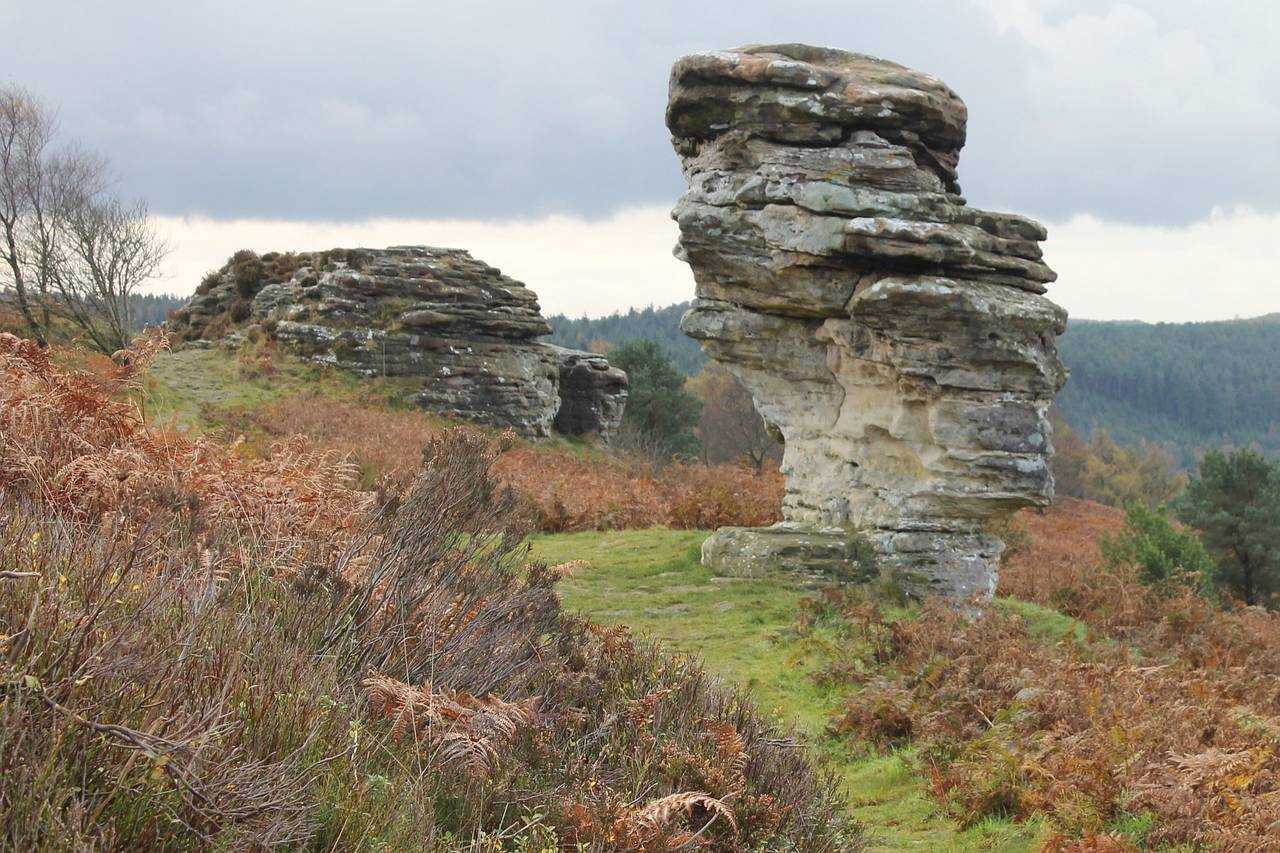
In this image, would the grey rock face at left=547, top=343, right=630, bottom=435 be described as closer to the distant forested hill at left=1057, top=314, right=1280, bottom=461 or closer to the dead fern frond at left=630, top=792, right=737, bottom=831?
the dead fern frond at left=630, top=792, right=737, bottom=831

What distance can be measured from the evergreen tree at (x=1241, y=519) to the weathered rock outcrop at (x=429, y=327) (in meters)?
17.8

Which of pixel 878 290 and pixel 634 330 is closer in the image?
pixel 878 290

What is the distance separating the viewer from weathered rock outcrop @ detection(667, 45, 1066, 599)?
37.7 ft

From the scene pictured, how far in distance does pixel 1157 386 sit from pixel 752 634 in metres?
172

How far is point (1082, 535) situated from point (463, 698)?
32.3 m

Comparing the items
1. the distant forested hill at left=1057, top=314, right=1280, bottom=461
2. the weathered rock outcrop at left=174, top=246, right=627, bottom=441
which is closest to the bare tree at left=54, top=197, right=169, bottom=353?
the weathered rock outcrop at left=174, top=246, right=627, bottom=441

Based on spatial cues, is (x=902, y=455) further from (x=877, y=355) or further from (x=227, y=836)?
(x=227, y=836)

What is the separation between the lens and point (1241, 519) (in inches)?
969

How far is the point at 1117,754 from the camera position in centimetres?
592

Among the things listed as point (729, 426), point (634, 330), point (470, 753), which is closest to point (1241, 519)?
point (470, 753)

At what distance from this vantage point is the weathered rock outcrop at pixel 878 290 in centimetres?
1150

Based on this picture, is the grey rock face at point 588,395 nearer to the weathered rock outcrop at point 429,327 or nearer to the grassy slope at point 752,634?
the weathered rock outcrop at point 429,327

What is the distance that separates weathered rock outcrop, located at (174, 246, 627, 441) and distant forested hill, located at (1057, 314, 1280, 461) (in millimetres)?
127731

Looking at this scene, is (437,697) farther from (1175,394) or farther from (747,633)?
(1175,394)
